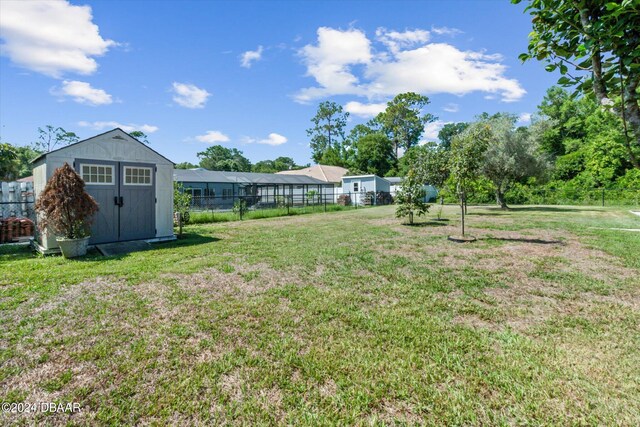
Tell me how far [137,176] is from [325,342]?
26.8 feet

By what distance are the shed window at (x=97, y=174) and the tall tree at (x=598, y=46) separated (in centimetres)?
947

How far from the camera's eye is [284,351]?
2.84 m

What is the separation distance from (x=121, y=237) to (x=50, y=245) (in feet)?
4.90

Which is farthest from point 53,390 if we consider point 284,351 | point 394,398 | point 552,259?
point 552,259

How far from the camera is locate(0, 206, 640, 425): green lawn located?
6.99 ft

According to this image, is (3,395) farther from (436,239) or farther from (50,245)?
(436,239)

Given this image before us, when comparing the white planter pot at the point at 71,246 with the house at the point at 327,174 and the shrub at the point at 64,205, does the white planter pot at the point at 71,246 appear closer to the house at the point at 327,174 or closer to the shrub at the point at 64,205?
the shrub at the point at 64,205

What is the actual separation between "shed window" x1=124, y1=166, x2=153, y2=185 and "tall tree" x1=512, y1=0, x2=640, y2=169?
9444 millimetres

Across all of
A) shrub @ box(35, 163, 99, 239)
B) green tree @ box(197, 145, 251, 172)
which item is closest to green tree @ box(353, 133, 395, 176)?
green tree @ box(197, 145, 251, 172)

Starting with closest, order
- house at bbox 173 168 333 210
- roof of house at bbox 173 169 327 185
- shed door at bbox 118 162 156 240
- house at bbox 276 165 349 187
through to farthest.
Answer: shed door at bbox 118 162 156 240 → house at bbox 173 168 333 210 → roof of house at bbox 173 169 327 185 → house at bbox 276 165 349 187

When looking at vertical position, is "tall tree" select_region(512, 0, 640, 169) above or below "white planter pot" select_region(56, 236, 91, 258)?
above

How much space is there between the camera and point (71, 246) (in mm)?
6660

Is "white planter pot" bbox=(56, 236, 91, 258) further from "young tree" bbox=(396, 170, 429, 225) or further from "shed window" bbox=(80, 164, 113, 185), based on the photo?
"young tree" bbox=(396, 170, 429, 225)

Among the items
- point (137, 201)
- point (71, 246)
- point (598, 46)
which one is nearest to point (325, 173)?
point (137, 201)
